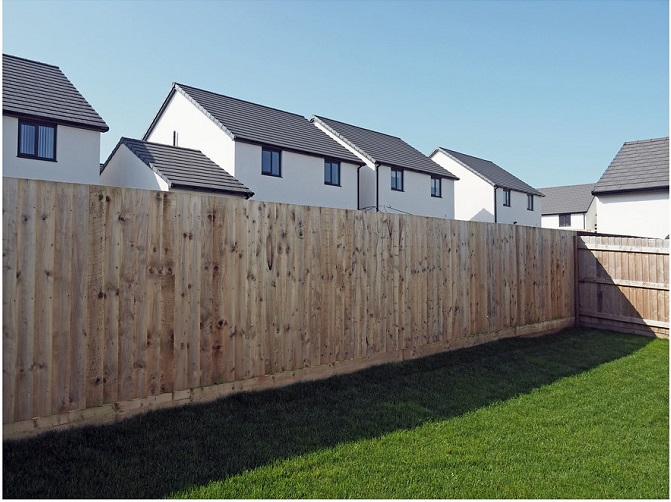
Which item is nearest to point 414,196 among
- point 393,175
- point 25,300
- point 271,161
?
point 393,175

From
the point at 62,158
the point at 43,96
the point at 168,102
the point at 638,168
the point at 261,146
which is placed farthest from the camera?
the point at 168,102

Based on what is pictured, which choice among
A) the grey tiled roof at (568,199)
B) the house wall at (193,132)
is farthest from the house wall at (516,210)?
the house wall at (193,132)

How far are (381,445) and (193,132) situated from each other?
2141cm

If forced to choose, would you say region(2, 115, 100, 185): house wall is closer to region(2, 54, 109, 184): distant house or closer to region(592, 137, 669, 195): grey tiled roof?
region(2, 54, 109, 184): distant house

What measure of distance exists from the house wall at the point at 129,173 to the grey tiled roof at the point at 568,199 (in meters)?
41.5

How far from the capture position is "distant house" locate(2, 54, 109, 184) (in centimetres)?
1588

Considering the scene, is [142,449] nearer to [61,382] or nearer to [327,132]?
[61,382]

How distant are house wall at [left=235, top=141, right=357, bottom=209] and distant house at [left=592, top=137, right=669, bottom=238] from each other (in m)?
11.7

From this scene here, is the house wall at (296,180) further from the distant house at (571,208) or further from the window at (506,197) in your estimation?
the distant house at (571,208)

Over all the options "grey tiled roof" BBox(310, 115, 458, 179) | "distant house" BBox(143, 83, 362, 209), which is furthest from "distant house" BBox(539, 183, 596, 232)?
"distant house" BBox(143, 83, 362, 209)

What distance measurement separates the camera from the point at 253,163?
21.5 meters

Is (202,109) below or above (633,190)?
above

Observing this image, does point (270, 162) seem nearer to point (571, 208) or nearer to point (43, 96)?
point (43, 96)

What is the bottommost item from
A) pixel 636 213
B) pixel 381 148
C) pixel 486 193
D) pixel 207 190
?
pixel 636 213
